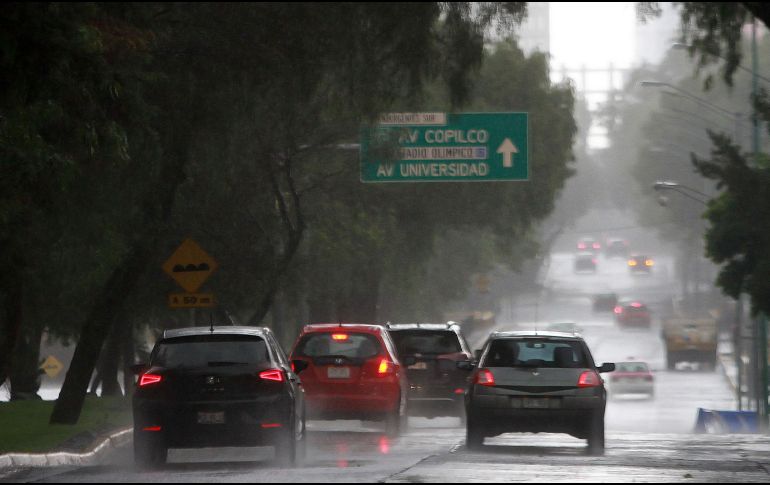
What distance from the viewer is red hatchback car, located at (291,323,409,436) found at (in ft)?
81.3

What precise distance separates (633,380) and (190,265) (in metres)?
38.4

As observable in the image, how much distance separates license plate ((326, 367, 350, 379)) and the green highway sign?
10.7 m

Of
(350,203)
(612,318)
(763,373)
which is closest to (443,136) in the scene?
(350,203)

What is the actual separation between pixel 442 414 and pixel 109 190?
716cm

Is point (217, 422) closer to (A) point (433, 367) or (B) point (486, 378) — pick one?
(B) point (486, 378)

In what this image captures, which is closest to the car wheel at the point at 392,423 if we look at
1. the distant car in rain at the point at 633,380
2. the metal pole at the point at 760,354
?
the metal pole at the point at 760,354

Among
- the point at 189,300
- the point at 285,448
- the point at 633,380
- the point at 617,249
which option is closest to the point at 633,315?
the point at 633,380

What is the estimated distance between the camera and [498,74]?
53844 mm

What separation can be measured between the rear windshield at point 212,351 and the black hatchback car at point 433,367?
1097 centimetres

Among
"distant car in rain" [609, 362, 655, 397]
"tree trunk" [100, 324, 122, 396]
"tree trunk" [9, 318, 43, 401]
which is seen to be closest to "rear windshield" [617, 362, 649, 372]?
"distant car in rain" [609, 362, 655, 397]

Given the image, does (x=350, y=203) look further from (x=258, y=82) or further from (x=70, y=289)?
(x=258, y=82)

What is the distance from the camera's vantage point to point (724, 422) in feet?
136

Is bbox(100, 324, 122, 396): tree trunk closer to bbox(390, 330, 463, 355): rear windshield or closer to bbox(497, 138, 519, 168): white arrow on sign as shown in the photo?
bbox(497, 138, 519, 168): white arrow on sign

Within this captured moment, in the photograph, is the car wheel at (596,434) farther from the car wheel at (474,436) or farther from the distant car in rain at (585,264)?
the distant car in rain at (585,264)
